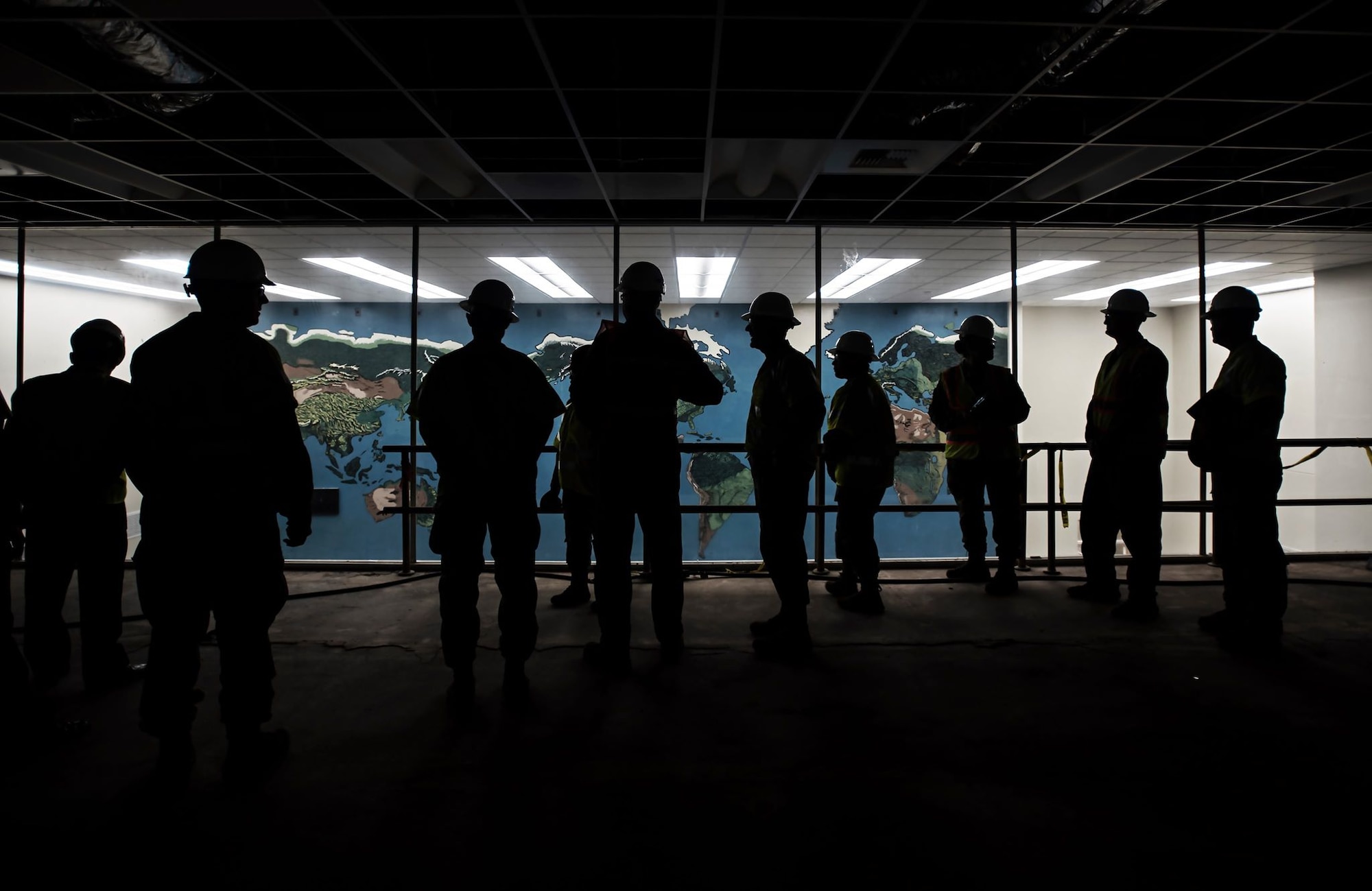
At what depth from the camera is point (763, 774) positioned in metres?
2.35

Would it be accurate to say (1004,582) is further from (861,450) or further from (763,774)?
(763,774)

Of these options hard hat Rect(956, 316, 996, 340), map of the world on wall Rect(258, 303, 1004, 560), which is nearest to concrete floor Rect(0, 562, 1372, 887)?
hard hat Rect(956, 316, 996, 340)

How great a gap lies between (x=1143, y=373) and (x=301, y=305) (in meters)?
7.15

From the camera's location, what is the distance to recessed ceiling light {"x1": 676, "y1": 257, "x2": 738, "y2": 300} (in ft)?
22.2

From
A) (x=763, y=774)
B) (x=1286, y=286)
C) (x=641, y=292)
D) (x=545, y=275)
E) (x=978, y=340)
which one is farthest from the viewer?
(x=1286, y=286)

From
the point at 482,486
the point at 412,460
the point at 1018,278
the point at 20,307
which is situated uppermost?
the point at 1018,278

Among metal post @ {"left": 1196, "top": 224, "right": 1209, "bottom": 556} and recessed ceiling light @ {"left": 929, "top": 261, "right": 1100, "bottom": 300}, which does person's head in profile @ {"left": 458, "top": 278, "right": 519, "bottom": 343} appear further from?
metal post @ {"left": 1196, "top": 224, "right": 1209, "bottom": 556}

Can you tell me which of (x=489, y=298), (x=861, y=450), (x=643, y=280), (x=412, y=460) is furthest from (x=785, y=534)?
(x=412, y=460)

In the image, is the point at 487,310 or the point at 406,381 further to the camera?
the point at 406,381

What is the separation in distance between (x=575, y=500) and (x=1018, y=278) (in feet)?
20.0

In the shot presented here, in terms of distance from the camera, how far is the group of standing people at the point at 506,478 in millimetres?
2275

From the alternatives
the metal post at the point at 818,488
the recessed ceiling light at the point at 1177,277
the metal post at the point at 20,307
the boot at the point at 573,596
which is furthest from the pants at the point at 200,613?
the recessed ceiling light at the point at 1177,277

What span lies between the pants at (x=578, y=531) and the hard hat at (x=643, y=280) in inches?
62.6

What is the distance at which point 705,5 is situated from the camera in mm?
2857
